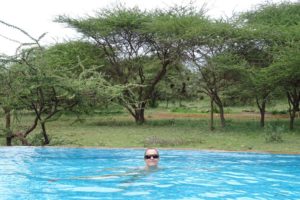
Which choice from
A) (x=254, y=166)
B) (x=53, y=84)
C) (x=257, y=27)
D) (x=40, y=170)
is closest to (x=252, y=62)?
(x=257, y=27)

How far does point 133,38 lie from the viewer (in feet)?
93.6

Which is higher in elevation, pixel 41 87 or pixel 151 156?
pixel 41 87

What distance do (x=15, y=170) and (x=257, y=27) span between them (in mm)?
16609

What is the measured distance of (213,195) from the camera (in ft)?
28.0

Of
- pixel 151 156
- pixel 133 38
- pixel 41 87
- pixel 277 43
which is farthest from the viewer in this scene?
pixel 133 38

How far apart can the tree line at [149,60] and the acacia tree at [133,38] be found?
0.19ft

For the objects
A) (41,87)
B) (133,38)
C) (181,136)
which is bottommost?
(181,136)

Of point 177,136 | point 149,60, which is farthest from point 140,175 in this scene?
point 149,60

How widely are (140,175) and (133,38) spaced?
18.8m

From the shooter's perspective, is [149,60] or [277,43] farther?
[149,60]

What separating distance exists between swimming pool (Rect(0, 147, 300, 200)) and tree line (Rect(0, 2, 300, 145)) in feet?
8.35

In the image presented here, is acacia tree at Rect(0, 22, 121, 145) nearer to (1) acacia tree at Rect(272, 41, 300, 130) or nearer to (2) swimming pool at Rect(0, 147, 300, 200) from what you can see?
(2) swimming pool at Rect(0, 147, 300, 200)

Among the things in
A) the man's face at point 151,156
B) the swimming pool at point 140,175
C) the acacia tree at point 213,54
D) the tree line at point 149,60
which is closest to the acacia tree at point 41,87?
the tree line at point 149,60

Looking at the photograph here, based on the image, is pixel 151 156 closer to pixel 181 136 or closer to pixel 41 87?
pixel 41 87
